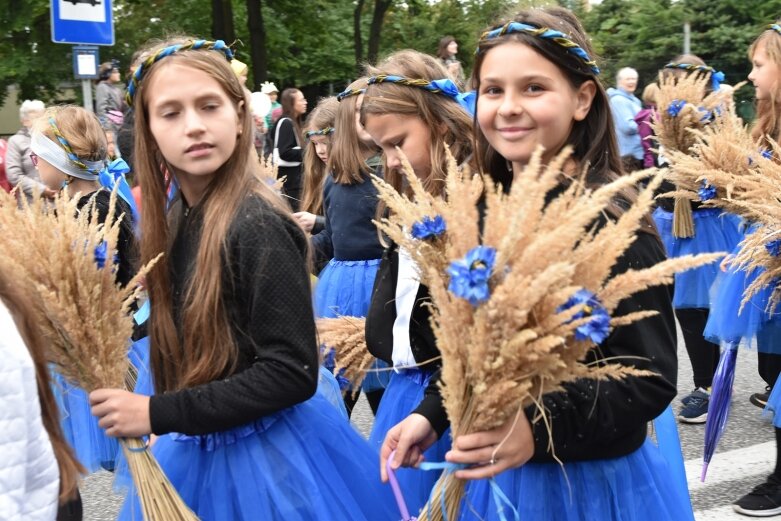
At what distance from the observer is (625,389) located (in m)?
2.07

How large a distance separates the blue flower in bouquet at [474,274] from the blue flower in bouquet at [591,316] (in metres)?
0.15

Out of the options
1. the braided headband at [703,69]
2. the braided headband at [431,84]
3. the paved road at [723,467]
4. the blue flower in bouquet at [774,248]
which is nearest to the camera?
the braided headband at [431,84]

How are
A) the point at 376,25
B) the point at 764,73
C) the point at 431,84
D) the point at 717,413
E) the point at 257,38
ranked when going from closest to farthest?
the point at 431,84, the point at 717,413, the point at 764,73, the point at 257,38, the point at 376,25

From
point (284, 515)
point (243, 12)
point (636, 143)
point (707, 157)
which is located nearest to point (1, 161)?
point (636, 143)

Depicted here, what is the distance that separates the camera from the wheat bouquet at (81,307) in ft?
7.73

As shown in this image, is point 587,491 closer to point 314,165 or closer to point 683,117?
point 683,117

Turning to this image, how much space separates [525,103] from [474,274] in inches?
28.8

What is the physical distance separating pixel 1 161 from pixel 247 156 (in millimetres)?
7961

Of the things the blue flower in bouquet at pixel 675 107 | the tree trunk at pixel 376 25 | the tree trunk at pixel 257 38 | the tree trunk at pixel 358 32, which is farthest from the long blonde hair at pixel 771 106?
the tree trunk at pixel 358 32

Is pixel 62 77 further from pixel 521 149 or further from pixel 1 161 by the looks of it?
pixel 521 149

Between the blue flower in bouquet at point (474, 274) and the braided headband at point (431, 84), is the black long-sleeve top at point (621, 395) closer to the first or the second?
the blue flower in bouquet at point (474, 274)

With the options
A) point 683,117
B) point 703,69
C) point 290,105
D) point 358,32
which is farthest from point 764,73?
point 358,32

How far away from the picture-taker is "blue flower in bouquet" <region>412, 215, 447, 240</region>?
78.8 inches

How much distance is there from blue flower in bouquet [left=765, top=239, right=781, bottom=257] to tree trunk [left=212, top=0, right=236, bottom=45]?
15.7 meters
